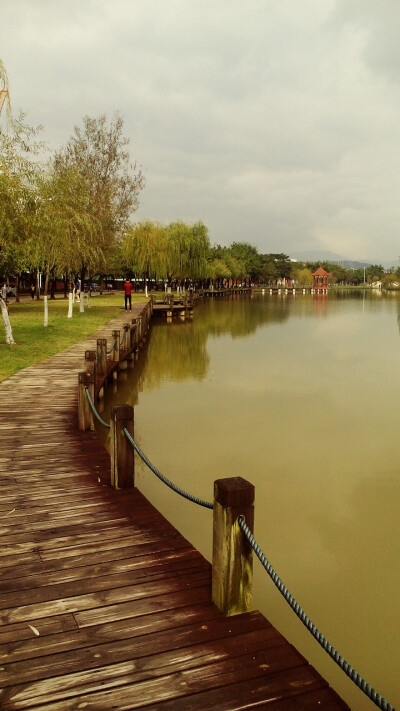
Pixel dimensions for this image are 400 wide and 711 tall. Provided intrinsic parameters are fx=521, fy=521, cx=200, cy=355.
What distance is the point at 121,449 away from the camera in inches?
227

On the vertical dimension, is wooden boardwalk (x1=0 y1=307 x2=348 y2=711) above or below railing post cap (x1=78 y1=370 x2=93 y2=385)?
below

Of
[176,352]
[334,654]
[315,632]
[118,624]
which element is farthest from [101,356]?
[176,352]

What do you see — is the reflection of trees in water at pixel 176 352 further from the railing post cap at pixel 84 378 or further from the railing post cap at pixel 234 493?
the railing post cap at pixel 234 493

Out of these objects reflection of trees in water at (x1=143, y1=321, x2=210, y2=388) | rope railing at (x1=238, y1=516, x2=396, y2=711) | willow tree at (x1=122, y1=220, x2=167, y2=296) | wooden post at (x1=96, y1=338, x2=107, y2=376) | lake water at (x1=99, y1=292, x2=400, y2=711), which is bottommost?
lake water at (x1=99, y1=292, x2=400, y2=711)

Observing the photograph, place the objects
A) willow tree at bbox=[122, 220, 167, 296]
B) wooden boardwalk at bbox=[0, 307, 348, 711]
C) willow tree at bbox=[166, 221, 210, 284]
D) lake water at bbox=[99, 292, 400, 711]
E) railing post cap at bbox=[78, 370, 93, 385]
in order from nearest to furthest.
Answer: wooden boardwalk at bbox=[0, 307, 348, 711] < lake water at bbox=[99, 292, 400, 711] < railing post cap at bbox=[78, 370, 93, 385] < willow tree at bbox=[122, 220, 167, 296] < willow tree at bbox=[166, 221, 210, 284]

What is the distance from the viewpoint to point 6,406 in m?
9.95

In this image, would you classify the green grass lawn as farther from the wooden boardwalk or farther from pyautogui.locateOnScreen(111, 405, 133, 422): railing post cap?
the wooden boardwalk

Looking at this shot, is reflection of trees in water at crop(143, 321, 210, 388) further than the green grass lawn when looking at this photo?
Yes

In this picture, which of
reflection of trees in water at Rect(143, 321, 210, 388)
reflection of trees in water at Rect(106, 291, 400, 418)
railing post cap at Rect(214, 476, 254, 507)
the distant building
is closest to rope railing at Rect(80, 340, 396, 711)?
railing post cap at Rect(214, 476, 254, 507)

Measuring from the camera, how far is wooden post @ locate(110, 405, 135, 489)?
18.5ft

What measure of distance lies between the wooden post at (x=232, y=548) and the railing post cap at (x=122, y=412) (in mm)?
2256

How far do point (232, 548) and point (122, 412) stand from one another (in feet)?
8.16

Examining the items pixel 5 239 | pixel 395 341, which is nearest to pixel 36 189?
pixel 5 239

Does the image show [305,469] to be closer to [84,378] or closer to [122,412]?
[84,378]
